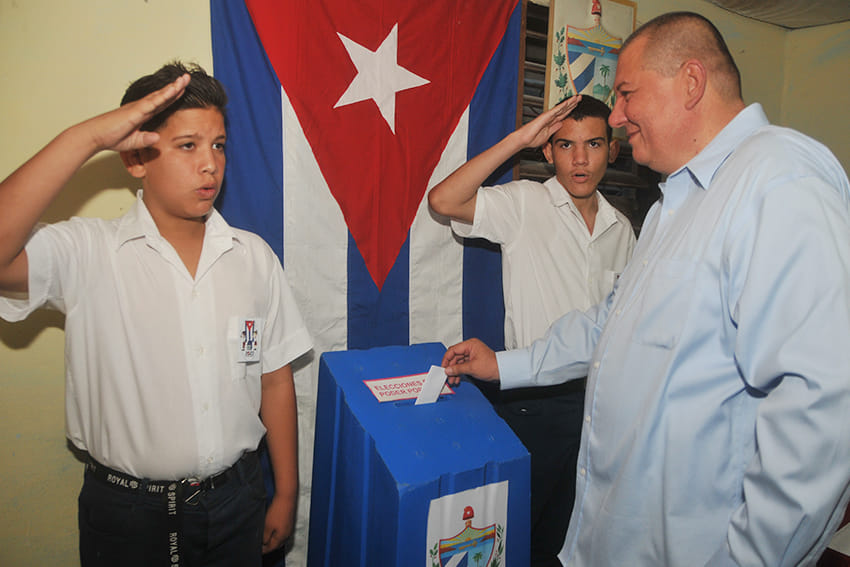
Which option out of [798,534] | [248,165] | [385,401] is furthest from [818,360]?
[248,165]

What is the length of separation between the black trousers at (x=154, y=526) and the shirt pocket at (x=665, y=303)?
1201 mm

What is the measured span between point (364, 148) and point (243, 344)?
1003 mm

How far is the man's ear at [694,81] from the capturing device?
131 cm

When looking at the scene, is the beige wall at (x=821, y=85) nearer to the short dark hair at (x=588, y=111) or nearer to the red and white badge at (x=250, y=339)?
the short dark hair at (x=588, y=111)

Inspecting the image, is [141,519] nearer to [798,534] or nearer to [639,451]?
[639,451]

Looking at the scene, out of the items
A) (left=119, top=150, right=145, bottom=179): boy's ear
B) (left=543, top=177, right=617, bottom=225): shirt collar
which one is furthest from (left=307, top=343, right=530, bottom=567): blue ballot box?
(left=543, top=177, right=617, bottom=225): shirt collar

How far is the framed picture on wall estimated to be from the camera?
101 inches

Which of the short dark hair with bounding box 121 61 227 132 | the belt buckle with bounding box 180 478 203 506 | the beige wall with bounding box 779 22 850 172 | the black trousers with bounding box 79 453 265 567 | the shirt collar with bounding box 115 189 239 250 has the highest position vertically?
the beige wall with bounding box 779 22 850 172

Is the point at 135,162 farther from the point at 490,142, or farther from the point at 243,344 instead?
the point at 490,142

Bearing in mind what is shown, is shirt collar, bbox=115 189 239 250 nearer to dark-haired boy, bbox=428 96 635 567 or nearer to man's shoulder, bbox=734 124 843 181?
dark-haired boy, bbox=428 96 635 567

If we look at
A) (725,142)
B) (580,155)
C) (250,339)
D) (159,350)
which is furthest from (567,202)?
(159,350)

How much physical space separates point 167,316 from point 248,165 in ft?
2.38

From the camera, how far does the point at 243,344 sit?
1525mm

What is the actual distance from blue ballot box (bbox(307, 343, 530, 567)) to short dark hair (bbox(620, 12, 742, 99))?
1.11 m
